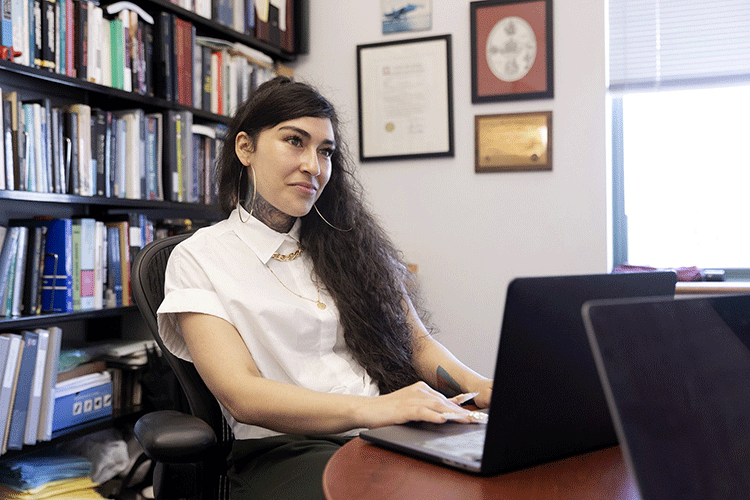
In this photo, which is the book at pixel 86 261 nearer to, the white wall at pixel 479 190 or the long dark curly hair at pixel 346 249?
the long dark curly hair at pixel 346 249

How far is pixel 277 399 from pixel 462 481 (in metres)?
0.46

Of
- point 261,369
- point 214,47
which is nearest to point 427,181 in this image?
point 214,47

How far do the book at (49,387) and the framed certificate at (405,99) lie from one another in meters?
1.61

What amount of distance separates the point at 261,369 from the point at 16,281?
91 centimetres

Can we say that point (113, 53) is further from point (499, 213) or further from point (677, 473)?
point (677, 473)

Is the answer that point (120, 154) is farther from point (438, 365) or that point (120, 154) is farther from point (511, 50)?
point (511, 50)

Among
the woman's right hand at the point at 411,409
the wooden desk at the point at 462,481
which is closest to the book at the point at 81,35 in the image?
the woman's right hand at the point at 411,409

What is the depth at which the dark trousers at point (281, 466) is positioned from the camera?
1026 mm

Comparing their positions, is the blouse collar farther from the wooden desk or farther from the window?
the window

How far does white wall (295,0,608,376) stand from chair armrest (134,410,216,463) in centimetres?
197

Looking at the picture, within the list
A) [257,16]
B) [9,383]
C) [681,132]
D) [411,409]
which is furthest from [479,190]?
[411,409]

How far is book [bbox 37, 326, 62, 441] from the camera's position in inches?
71.2

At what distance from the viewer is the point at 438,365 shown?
4.62 ft

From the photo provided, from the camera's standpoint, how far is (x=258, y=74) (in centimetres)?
286
